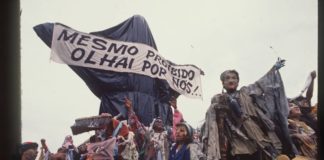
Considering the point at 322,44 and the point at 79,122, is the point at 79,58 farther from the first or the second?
the point at 322,44

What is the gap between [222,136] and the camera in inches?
212

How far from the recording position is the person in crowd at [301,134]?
564cm

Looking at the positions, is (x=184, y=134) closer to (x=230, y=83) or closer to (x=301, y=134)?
(x=230, y=83)

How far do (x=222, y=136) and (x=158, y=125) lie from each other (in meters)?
0.77

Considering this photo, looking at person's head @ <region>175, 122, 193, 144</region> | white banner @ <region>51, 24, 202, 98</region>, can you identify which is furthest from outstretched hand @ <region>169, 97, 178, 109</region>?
person's head @ <region>175, 122, 193, 144</region>

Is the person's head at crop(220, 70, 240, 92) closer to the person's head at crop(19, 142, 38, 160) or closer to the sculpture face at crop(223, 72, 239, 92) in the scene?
the sculpture face at crop(223, 72, 239, 92)

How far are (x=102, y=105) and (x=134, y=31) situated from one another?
0.80 meters

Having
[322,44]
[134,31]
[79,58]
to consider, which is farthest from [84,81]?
[322,44]

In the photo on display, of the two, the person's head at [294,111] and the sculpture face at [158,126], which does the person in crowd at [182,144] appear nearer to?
the sculpture face at [158,126]

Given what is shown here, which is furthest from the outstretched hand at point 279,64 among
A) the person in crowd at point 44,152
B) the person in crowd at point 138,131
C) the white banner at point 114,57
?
the person in crowd at point 44,152

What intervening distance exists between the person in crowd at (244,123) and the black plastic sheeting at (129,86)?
70 centimetres

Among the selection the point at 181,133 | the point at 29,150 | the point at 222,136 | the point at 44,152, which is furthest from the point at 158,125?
the point at 29,150

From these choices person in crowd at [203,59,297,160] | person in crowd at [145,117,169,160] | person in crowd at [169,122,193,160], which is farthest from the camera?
person in crowd at [145,117,169,160]

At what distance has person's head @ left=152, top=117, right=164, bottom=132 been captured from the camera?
5.89 meters
